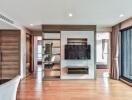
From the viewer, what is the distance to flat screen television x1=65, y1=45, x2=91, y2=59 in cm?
873

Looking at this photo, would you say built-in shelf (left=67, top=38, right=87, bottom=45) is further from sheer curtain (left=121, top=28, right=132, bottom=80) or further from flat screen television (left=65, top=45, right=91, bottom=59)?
sheer curtain (left=121, top=28, right=132, bottom=80)

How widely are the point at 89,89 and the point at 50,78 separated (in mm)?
2638

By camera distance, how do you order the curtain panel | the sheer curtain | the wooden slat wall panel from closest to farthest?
the sheer curtain → the curtain panel → the wooden slat wall panel

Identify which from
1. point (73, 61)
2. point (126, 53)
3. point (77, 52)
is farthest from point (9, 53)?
point (126, 53)

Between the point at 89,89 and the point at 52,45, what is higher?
the point at 52,45

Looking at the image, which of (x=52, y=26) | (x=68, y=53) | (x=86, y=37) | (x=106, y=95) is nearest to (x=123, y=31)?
(x=86, y=37)

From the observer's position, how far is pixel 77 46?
8.79 metres

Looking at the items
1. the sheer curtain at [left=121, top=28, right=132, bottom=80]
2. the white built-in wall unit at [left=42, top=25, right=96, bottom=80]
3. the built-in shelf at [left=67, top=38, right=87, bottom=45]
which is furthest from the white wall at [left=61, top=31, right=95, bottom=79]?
the sheer curtain at [left=121, top=28, right=132, bottom=80]

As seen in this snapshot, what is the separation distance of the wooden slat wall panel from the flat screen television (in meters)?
2.26

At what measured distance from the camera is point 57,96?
578cm

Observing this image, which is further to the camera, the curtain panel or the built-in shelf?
the built-in shelf

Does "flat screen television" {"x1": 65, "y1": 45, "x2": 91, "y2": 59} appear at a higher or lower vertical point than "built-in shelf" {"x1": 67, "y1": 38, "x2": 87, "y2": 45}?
lower

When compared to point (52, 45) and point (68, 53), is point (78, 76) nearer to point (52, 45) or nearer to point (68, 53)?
point (68, 53)

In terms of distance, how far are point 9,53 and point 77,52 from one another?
122 inches
